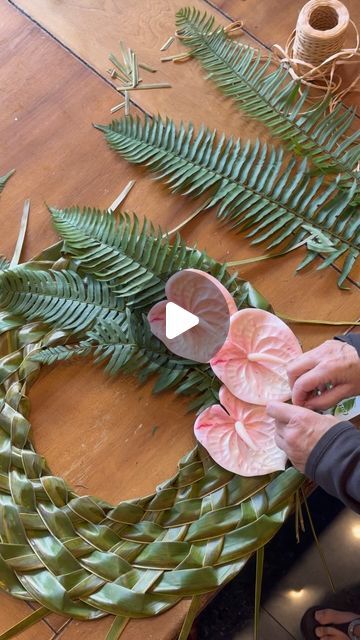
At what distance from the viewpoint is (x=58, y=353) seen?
2.98ft

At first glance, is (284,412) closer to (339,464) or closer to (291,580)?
(339,464)

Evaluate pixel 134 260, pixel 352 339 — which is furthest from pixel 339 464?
pixel 134 260

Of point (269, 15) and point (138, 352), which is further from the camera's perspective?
point (269, 15)

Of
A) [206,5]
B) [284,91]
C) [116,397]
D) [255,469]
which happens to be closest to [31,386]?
[116,397]

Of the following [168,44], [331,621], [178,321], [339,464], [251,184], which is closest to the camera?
[339,464]

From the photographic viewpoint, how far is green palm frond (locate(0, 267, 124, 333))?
3.03 ft

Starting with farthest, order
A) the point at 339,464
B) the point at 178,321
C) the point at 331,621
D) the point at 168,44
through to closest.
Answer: the point at 331,621 < the point at 168,44 < the point at 178,321 < the point at 339,464

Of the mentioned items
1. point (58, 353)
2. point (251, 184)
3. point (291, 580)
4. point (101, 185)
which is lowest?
point (291, 580)

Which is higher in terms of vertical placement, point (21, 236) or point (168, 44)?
point (168, 44)

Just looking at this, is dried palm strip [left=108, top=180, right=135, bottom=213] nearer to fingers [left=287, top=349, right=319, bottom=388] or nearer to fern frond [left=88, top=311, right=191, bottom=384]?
fern frond [left=88, top=311, right=191, bottom=384]

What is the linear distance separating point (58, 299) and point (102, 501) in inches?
12.0

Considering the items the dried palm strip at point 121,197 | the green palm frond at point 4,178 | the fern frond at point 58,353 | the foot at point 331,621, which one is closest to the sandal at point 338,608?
the foot at point 331,621

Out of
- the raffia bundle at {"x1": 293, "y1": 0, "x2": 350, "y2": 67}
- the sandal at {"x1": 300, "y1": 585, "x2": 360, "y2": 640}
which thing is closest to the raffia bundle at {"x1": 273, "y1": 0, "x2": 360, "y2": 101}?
the raffia bundle at {"x1": 293, "y1": 0, "x2": 350, "y2": 67}

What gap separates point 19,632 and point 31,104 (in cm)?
85
